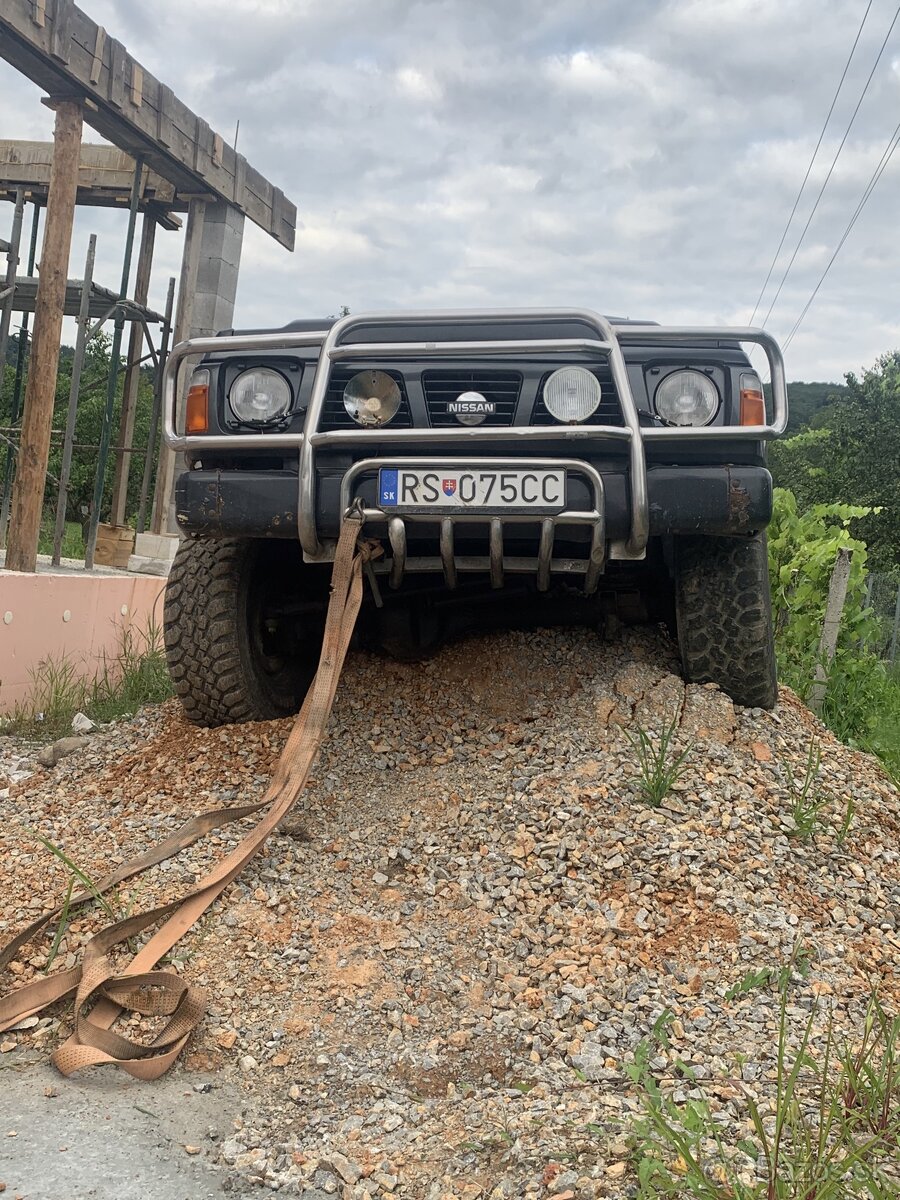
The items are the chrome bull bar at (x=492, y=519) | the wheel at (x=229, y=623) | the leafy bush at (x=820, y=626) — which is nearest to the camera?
the chrome bull bar at (x=492, y=519)

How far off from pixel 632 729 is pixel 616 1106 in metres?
1.48

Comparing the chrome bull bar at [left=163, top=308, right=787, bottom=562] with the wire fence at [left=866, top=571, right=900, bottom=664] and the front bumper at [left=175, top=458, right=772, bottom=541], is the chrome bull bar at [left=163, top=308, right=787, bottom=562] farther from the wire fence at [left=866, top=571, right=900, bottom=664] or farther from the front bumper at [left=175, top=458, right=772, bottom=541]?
the wire fence at [left=866, top=571, right=900, bottom=664]

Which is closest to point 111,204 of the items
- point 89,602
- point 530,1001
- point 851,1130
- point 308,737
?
point 89,602

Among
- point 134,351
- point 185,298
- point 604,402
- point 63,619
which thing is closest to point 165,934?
point 604,402

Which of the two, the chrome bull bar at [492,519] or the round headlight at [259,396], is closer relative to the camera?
the chrome bull bar at [492,519]

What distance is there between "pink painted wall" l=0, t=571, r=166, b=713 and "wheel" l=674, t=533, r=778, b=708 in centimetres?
314

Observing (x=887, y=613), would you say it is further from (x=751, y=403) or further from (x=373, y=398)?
(x=373, y=398)

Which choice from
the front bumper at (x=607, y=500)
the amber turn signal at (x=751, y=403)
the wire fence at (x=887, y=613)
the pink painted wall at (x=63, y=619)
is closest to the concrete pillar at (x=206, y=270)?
the pink painted wall at (x=63, y=619)

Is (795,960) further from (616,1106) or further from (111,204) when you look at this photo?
(111,204)

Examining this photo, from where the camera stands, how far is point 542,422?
9.37ft

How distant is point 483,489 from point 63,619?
10.3 feet

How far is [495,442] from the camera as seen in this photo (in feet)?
9.11

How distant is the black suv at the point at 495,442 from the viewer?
2.72 meters

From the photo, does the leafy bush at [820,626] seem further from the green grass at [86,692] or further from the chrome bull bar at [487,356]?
the green grass at [86,692]
